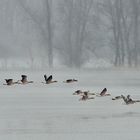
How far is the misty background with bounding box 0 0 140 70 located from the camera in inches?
2357

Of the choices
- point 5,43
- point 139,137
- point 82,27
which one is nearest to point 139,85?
point 139,137

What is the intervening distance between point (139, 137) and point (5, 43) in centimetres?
6485

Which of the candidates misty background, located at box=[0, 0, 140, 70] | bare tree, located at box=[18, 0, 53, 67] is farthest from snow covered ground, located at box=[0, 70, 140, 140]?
bare tree, located at box=[18, 0, 53, 67]

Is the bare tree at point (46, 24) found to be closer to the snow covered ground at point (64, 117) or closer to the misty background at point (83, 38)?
the misty background at point (83, 38)

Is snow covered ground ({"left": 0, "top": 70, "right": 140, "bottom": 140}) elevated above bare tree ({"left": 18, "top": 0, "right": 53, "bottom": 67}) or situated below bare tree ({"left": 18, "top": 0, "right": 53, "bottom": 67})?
below

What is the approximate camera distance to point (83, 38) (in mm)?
60844

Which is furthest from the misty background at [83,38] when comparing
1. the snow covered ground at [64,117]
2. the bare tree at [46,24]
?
the snow covered ground at [64,117]

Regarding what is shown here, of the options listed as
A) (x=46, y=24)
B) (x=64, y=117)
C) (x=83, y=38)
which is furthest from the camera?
(x=46, y=24)

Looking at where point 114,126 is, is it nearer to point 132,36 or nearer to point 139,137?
point 139,137

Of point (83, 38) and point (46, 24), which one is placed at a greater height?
point (46, 24)

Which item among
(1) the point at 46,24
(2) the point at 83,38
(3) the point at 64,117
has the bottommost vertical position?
(3) the point at 64,117

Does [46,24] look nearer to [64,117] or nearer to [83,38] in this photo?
[83,38]

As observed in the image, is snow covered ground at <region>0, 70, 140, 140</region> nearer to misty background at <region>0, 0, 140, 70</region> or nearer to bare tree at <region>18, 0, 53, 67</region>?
misty background at <region>0, 0, 140, 70</region>

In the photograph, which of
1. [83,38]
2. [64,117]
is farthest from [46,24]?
[64,117]
